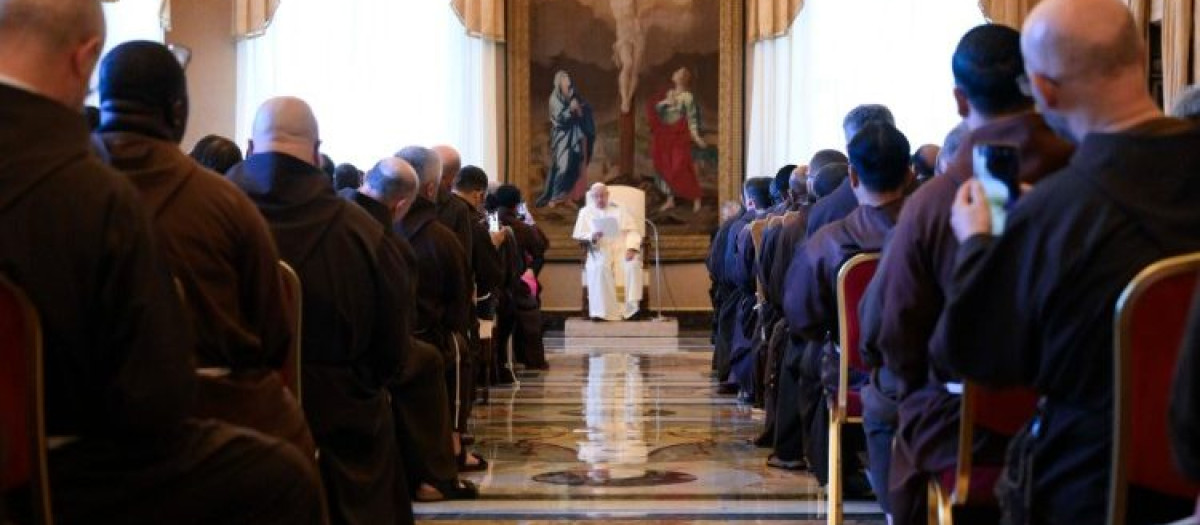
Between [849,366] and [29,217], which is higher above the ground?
A: [29,217]

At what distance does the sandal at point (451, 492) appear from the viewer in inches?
294

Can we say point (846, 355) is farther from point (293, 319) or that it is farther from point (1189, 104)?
point (293, 319)

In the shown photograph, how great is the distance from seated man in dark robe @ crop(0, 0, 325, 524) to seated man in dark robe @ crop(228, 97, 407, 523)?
74.7 inches

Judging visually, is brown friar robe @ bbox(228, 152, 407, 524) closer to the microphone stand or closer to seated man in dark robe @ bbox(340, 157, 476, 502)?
seated man in dark robe @ bbox(340, 157, 476, 502)

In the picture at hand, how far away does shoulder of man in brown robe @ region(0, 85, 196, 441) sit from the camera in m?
2.98

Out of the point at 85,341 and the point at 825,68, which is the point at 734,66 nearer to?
the point at 825,68

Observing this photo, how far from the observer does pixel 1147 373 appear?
2961 millimetres

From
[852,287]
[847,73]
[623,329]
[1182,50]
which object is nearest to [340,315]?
[852,287]

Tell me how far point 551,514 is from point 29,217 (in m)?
4.35

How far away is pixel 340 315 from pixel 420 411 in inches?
72.6

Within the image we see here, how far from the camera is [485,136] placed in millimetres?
20594

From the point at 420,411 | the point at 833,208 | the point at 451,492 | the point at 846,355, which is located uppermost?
the point at 833,208

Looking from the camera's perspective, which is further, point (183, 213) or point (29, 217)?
point (183, 213)

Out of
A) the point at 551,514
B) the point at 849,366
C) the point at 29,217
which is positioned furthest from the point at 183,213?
the point at 551,514
